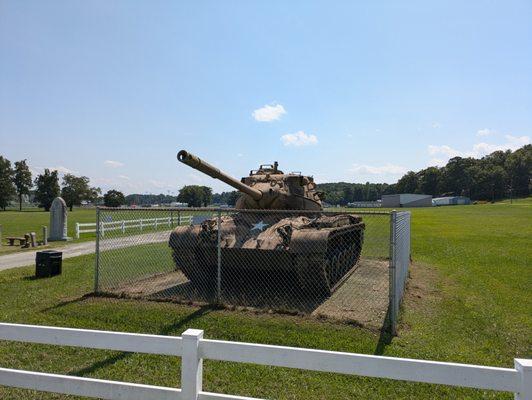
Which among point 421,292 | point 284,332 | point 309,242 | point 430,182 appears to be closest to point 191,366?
point 284,332

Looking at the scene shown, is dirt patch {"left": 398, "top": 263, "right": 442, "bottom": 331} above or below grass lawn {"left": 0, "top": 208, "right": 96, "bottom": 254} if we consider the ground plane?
below

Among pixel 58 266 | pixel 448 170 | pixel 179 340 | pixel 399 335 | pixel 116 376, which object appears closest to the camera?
pixel 179 340

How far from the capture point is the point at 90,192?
89812mm

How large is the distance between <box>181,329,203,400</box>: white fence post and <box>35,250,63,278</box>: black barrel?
8981 millimetres

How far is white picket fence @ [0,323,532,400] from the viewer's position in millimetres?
2605

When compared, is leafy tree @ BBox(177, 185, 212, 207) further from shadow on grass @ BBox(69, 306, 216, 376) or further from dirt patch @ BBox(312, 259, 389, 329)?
shadow on grass @ BBox(69, 306, 216, 376)

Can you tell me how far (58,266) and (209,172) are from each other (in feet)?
18.3

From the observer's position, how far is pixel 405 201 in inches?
3649

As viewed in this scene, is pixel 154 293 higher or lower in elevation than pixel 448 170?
lower

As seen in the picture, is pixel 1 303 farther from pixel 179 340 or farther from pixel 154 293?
pixel 179 340

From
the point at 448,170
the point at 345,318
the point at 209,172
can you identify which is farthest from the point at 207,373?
the point at 448,170

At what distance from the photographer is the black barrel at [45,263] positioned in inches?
419

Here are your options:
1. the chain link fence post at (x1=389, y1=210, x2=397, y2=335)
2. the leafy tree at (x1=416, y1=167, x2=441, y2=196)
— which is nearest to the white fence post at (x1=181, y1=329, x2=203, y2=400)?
the chain link fence post at (x1=389, y1=210, x2=397, y2=335)

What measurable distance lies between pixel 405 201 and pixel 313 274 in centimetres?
8923
